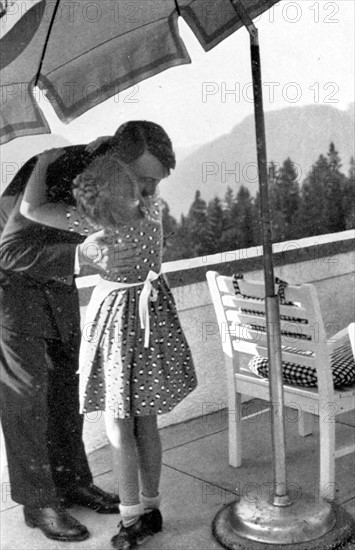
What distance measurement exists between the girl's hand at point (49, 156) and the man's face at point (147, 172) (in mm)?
204

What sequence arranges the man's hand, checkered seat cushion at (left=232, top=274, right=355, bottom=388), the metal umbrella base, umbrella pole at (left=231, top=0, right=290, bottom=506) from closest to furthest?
the man's hand
umbrella pole at (left=231, top=0, right=290, bottom=506)
the metal umbrella base
checkered seat cushion at (left=232, top=274, right=355, bottom=388)

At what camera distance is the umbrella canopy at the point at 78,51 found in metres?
2.32

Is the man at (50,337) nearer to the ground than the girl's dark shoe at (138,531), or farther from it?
farther from it

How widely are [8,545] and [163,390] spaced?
65 centimetres

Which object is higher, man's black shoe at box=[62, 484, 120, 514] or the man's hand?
the man's hand

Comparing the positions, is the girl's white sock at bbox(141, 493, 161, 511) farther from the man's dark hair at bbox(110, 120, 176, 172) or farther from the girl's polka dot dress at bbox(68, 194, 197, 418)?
the man's dark hair at bbox(110, 120, 176, 172)

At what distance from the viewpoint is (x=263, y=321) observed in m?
2.93

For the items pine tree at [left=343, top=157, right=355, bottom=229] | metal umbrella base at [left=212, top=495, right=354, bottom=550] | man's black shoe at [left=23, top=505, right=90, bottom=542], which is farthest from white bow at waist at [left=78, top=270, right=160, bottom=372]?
pine tree at [left=343, top=157, right=355, bottom=229]

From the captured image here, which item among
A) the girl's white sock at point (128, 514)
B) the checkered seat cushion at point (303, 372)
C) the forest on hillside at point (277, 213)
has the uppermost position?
the forest on hillside at point (277, 213)

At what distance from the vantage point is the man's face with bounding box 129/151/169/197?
8.08 ft

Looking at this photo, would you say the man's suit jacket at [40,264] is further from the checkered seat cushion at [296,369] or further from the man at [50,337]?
the checkered seat cushion at [296,369]

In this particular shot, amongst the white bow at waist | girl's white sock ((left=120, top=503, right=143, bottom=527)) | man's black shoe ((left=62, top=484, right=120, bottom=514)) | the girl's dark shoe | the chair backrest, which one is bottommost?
the girl's dark shoe

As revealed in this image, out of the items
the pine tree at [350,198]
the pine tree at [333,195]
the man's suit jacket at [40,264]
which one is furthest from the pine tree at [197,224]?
the pine tree at [350,198]

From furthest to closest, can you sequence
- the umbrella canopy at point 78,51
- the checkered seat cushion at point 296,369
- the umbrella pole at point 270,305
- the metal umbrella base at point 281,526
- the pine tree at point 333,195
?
the pine tree at point 333,195 < the checkered seat cushion at point 296,369 < the metal umbrella base at point 281,526 < the umbrella pole at point 270,305 < the umbrella canopy at point 78,51
